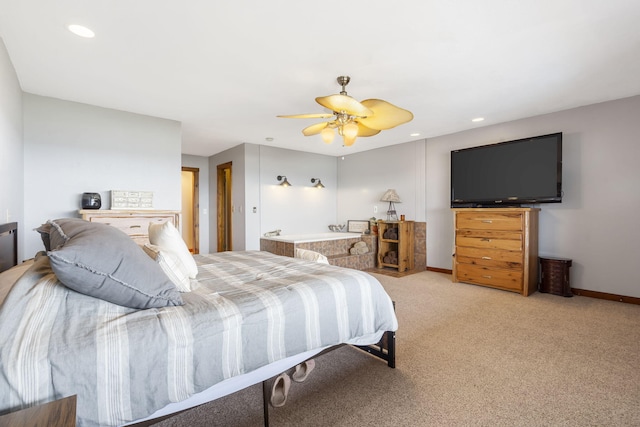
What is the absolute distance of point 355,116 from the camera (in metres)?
2.70

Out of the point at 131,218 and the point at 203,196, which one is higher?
the point at 203,196

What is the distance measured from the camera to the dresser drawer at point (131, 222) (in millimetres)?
3332

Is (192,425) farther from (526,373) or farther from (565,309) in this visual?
(565,309)

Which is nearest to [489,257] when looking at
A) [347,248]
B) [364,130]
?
[347,248]

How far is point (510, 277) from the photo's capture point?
3885mm

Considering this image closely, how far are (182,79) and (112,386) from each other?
2750mm

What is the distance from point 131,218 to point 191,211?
178 inches

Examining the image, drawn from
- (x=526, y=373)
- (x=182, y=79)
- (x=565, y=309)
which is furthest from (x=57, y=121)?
(x=565, y=309)

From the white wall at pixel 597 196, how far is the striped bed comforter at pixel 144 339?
3.73 metres

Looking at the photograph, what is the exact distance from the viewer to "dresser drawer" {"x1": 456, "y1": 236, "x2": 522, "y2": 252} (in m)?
3.83

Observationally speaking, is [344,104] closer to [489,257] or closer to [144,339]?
[144,339]

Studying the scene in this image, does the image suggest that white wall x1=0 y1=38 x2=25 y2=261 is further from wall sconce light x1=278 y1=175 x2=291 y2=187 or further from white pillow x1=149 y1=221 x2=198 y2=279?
wall sconce light x1=278 y1=175 x2=291 y2=187

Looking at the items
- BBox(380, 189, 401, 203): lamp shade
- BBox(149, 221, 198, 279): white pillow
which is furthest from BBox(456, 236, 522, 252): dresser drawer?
BBox(149, 221, 198, 279): white pillow

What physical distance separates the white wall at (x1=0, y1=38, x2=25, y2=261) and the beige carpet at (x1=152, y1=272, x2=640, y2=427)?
2306 mm
